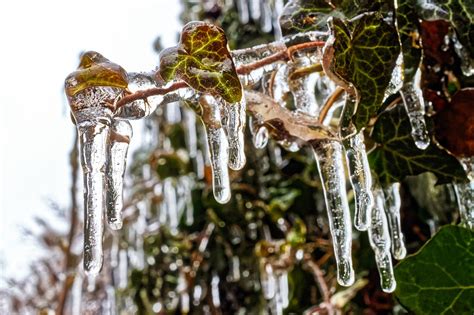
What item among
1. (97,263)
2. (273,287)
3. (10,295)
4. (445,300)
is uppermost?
(97,263)

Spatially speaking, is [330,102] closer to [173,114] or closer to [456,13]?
[456,13]

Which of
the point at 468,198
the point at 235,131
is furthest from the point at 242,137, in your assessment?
the point at 468,198

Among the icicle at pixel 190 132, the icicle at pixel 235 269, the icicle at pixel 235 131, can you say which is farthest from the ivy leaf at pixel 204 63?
the icicle at pixel 190 132

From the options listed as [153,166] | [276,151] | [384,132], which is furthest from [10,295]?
[384,132]

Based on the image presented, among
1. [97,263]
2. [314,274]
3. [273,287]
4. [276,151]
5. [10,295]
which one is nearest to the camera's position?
[97,263]

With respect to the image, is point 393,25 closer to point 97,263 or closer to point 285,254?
point 97,263

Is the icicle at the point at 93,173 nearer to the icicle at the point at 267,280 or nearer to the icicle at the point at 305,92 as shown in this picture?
the icicle at the point at 305,92
